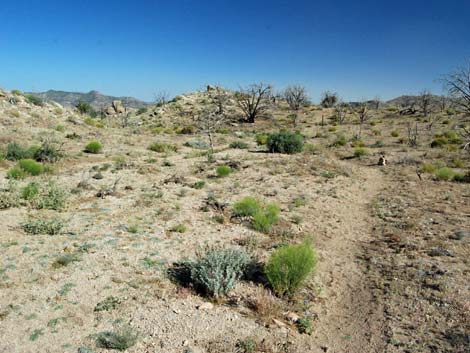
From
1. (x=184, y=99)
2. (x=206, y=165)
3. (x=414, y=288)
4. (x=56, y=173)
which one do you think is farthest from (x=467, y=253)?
(x=184, y=99)

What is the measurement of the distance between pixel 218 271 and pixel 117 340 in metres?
1.94

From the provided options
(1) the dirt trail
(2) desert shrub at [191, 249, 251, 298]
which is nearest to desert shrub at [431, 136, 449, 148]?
(1) the dirt trail

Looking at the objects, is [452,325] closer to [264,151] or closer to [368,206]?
[368,206]

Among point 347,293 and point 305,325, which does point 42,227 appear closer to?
point 305,325

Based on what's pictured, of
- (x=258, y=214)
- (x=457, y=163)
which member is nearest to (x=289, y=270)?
(x=258, y=214)

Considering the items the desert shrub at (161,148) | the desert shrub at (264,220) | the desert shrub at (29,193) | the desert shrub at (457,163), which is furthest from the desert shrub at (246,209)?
the desert shrub at (457,163)

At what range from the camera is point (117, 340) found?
4453mm

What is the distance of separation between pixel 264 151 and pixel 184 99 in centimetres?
3859

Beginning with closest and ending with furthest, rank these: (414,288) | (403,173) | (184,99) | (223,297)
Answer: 1. (223,297)
2. (414,288)
3. (403,173)
4. (184,99)

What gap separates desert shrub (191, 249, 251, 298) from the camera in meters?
5.77

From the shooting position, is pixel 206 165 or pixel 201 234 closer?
pixel 201 234

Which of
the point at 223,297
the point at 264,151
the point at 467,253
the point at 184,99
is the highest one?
the point at 184,99

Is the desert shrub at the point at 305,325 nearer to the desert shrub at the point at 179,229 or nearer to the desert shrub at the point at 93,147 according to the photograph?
the desert shrub at the point at 179,229

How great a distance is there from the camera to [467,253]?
24.5 ft
